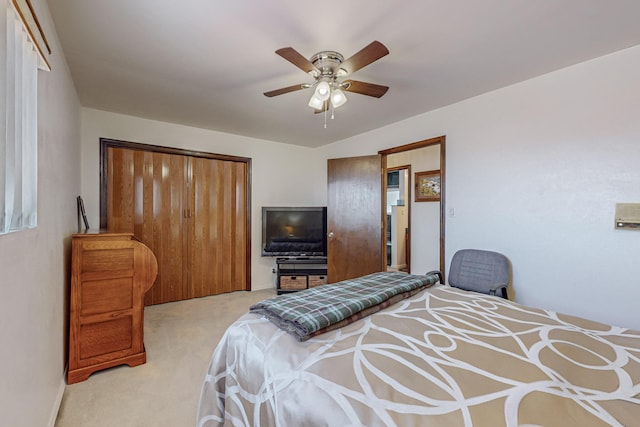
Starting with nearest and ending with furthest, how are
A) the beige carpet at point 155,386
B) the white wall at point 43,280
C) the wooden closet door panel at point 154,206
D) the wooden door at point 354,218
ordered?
the white wall at point 43,280
the beige carpet at point 155,386
the wooden closet door panel at point 154,206
the wooden door at point 354,218

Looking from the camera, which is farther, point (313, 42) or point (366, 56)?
point (313, 42)

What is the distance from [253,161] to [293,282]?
194cm

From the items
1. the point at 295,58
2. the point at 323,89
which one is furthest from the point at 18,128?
the point at 323,89

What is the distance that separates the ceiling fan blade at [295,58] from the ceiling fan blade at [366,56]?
0.72 feet

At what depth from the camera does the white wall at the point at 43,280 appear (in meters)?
1.02

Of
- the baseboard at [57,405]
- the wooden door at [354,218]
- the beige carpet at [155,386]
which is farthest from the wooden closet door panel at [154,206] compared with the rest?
the wooden door at [354,218]

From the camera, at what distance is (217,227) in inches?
161

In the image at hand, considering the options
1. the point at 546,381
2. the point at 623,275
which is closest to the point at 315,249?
the point at 623,275

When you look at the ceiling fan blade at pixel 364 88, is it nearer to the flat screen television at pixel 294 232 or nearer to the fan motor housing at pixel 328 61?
the fan motor housing at pixel 328 61

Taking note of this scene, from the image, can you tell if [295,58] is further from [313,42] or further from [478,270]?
[478,270]

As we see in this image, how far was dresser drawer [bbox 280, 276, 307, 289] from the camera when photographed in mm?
4117

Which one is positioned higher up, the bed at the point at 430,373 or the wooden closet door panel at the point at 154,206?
the wooden closet door panel at the point at 154,206

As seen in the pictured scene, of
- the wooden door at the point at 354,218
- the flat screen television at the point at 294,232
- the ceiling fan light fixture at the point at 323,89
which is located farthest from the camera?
the flat screen television at the point at 294,232

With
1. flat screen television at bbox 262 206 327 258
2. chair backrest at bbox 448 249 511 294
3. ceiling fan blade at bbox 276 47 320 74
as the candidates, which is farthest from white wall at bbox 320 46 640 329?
flat screen television at bbox 262 206 327 258
